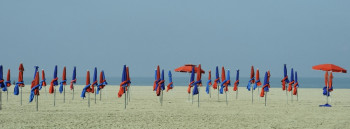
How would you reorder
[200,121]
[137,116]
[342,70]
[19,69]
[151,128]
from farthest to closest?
[342,70] → [19,69] → [137,116] → [200,121] → [151,128]

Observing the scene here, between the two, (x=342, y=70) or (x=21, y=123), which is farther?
(x=342, y=70)

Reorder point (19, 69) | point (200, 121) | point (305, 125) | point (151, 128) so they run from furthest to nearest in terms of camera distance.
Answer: point (19, 69)
point (200, 121)
point (305, 125)
point (151, 128)

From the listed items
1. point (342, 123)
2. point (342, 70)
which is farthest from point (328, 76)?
point (342, 123)

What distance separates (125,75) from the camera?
65.7 ft

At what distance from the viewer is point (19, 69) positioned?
19672 mm

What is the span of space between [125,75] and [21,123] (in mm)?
6176

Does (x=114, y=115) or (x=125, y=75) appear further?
→ (x=125, y=75)

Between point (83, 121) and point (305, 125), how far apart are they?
23.6ft

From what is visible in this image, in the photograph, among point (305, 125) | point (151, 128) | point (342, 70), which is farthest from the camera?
point (342, 70)

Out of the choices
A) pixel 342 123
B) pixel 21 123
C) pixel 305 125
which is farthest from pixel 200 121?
pixel 21 123

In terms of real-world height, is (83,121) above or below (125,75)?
below

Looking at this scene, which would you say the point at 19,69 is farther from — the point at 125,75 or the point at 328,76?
the point at 328,76

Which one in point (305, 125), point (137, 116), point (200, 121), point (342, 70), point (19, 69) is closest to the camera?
point (305, 125)

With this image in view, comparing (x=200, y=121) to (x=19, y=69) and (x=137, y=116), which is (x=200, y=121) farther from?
(x=19, y=69)
